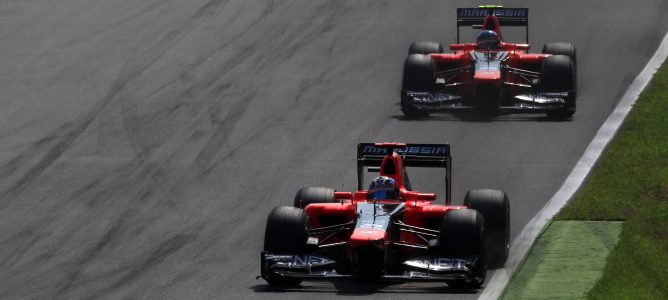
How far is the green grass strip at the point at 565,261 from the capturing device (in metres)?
18.9

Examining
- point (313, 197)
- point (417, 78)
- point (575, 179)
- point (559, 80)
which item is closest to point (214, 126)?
point (417, 78)

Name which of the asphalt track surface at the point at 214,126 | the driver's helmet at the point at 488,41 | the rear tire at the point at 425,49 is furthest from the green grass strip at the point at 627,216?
the rear tire at the point at 425,49

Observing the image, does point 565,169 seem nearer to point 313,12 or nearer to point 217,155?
point 217,155

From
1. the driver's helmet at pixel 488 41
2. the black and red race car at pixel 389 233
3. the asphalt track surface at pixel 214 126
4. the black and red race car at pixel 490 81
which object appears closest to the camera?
the black and red race car at pixel 389 233

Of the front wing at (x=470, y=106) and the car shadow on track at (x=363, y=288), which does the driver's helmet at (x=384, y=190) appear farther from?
the front wing at (x=470, y=106)

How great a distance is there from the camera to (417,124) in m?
31.2

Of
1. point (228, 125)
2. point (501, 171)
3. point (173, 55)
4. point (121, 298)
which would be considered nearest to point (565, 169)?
point (501, 171)

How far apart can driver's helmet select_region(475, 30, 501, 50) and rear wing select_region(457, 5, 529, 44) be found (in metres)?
1.73

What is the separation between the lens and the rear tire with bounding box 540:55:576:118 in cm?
3086

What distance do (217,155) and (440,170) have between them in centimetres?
442

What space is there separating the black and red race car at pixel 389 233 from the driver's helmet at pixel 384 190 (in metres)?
0.01

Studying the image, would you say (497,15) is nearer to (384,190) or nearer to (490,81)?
(490,81)

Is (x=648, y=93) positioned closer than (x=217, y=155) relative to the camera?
No

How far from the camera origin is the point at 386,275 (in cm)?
1950
